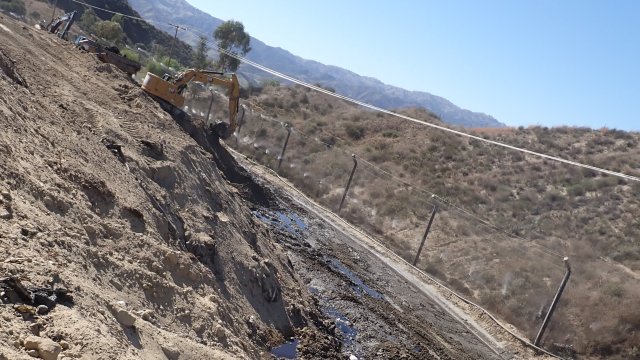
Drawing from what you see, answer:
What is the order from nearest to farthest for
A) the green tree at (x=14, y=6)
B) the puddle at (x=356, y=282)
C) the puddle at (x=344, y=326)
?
the puddle at (x=344, y=326) < the puddle at (x=356, y=282) < the green tree at (x=14, y=6)

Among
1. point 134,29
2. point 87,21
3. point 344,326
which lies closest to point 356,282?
point 344,326

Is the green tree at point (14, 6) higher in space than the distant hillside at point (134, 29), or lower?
lower

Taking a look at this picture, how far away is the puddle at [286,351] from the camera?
9.55 metres

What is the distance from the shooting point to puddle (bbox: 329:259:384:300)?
16234 millimetres

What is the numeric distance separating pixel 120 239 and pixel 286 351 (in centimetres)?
336

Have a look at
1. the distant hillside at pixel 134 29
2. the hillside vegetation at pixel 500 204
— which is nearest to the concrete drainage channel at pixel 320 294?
the hillside vegetation at pixel 500 204

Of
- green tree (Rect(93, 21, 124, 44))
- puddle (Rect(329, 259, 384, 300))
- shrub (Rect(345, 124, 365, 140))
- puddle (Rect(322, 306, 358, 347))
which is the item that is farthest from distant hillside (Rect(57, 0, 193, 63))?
puddle (Rect(322, 306, 358, 347))

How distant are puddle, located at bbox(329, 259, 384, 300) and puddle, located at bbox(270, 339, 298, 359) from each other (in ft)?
18.8

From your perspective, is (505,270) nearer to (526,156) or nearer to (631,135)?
(526,156)

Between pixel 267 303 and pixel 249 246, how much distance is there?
1.72 meters

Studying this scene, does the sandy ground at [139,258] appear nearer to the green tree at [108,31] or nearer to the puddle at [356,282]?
the puddle at [356,282]

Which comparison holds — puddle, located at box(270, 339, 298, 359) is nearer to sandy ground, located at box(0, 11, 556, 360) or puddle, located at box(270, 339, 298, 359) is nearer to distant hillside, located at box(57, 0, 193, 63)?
sandy ground, located at box(0, 11, 556, 360)

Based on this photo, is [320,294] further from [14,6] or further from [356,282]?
[14,6]

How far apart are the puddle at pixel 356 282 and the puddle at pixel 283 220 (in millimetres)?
2099
